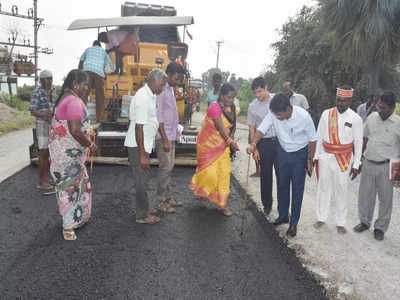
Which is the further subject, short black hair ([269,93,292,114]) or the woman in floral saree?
short black hair ([269,93,292,114])

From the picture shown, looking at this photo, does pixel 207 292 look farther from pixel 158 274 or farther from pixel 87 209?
pixel 87 209

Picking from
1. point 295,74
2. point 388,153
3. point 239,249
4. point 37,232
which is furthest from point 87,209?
point 295,74

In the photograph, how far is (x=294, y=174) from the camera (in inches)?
171

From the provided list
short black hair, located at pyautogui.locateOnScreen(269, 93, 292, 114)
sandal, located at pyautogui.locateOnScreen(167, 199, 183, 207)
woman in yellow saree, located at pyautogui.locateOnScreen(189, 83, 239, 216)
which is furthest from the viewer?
sandal, located at pyautogui.locateOnScreen(167, 199, 183, 207)

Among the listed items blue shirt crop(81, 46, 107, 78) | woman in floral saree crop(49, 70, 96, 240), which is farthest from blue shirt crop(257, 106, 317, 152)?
blue shirt crop(81, 46, 107, 78)

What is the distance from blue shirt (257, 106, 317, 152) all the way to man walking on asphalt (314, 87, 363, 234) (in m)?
0.26

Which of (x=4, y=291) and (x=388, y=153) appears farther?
(x=388, y=153)

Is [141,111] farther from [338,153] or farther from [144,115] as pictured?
[338,153]

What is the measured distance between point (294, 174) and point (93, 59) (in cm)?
491

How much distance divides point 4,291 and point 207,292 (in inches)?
63.4

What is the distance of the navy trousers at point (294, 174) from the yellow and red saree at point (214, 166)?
0.80 meters

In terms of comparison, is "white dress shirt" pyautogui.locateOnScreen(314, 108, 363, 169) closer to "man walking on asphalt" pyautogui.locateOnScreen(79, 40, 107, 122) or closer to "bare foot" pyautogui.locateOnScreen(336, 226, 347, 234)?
"bare foot" pyautogui.locateOnScreen(336, 226, 347, 234)

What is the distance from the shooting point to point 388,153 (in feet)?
13.9

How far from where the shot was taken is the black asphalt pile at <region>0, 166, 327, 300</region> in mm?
2988
